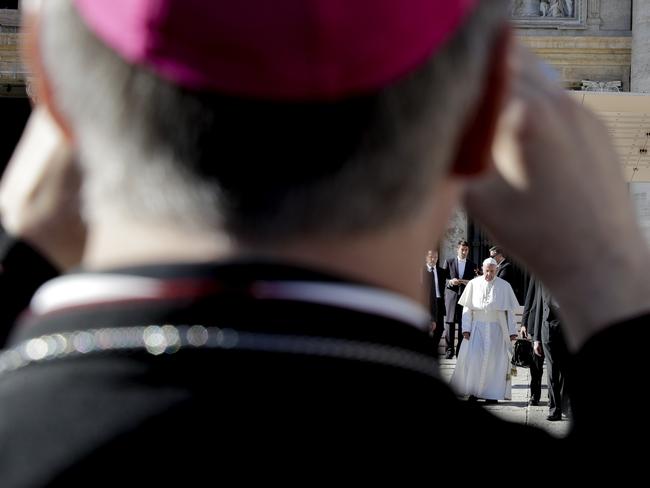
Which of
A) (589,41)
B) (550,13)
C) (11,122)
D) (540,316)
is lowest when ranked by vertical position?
(540,316)

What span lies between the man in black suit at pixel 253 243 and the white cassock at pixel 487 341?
30.5ft

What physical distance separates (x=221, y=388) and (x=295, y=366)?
4cm

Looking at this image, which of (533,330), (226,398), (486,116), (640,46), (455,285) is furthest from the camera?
(640,46)

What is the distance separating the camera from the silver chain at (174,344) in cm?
59

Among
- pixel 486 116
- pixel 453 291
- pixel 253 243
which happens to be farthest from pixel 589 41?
pixel 253 243

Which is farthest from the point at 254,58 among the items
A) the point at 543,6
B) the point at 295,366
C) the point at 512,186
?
the point at 543,6

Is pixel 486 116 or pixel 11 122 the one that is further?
pixel 11 122

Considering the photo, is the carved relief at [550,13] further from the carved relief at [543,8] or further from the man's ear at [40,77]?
the man's ear at [40,77]

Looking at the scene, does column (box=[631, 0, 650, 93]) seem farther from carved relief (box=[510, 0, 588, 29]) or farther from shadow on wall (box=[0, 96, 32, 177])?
shadow on wall (box=[0, 96, 32, 177])

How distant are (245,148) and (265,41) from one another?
61 mm

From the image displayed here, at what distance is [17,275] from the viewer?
103cm

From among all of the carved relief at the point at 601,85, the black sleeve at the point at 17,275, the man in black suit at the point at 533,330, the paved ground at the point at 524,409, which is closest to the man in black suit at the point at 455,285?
the paved ground at the point at 524,409

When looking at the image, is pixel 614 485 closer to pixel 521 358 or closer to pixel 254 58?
pixel 254 58

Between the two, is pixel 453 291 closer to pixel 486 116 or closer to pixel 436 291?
pixel 436 291
